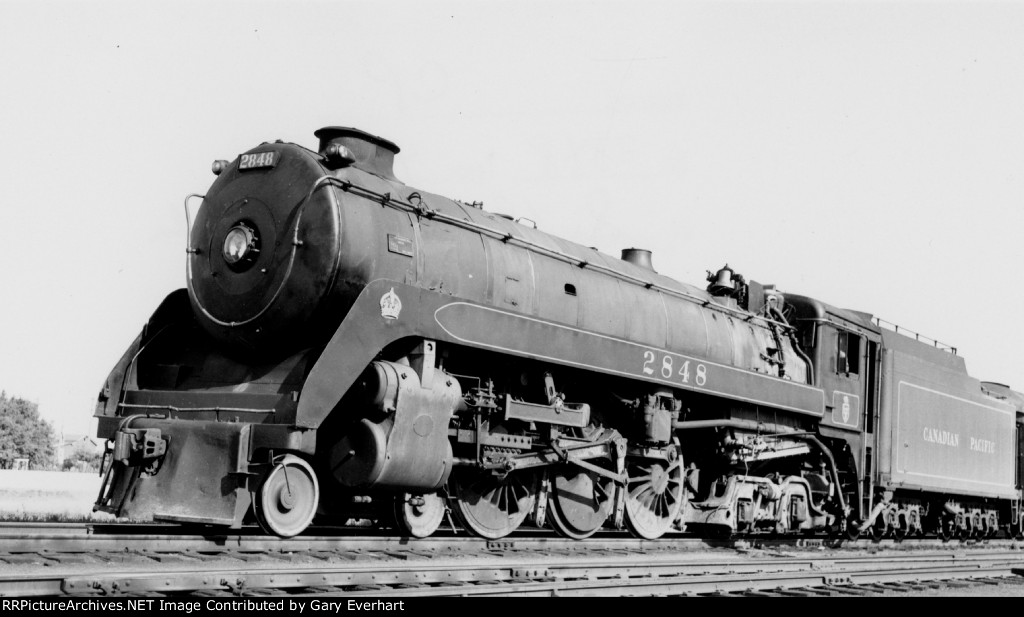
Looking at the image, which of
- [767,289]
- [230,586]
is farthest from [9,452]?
[230,586]

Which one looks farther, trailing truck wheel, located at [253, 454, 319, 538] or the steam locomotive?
the steam locomotive

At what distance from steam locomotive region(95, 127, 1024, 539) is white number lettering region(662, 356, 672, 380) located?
0.04 meters

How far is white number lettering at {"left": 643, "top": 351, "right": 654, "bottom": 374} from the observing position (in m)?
10.6

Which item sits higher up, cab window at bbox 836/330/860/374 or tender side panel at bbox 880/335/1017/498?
cab window at bbox 836/330/860/374

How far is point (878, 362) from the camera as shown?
49.0 feet

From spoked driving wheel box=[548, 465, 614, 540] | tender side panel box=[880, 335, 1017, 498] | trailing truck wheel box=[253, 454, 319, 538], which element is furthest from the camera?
tender side panel box=[880, 335, 1017, 498]

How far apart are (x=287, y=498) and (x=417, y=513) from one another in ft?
5.21

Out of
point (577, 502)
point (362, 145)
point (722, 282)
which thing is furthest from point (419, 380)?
point (722, 282)

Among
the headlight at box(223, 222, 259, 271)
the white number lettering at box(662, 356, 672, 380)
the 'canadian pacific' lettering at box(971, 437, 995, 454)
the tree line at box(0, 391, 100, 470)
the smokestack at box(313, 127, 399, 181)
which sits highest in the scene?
the smokestack at box(313, 127, 399, 181)

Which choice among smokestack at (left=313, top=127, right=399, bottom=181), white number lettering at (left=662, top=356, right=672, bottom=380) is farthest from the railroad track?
smokestack at (left=313, top=127, right=399, bottom=181)

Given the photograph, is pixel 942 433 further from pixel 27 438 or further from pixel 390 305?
pixel 27 438

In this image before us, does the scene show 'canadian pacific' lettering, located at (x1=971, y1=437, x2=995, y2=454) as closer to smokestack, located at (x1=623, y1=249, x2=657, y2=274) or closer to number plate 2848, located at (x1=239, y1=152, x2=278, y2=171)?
smokestack, located at (x1=623, y1=249, x2=657, y2=274)

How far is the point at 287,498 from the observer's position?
25.4 ft
